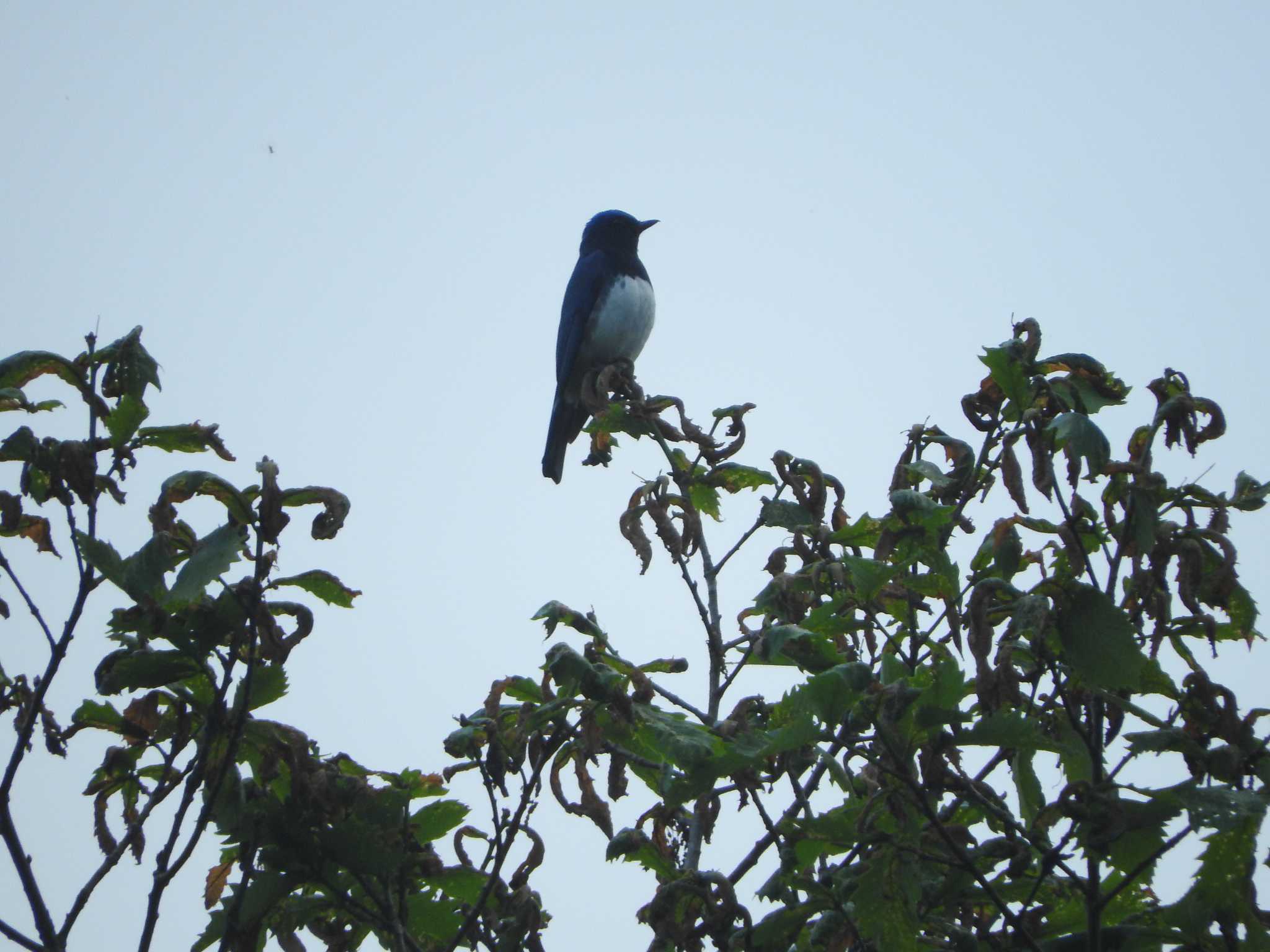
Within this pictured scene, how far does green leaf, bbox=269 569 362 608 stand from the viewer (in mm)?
2369

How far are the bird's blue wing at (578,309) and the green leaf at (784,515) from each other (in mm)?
5585

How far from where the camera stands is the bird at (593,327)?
8445mm

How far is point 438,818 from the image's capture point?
250 centimetres

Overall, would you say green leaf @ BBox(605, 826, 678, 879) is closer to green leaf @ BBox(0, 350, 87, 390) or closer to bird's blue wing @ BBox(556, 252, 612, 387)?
green leaf @ BBox(0, 350, 87, 390)

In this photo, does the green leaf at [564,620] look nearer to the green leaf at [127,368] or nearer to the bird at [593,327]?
the green leaf at [127,368]

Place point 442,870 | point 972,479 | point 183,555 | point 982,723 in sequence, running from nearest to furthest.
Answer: point 982,723 < point 183,555 < point 442,870 < point 972,479

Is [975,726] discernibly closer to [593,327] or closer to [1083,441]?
[1083,441]

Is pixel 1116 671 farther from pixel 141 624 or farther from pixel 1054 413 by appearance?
pixel 141 624

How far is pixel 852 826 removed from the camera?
2.40 meters

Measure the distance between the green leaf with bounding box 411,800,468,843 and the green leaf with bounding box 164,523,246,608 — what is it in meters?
0.64

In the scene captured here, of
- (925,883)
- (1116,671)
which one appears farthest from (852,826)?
(1116,671)

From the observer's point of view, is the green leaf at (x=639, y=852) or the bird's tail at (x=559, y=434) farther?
the bird's tail at (x=559, y=434)

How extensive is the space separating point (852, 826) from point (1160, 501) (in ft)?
2.82

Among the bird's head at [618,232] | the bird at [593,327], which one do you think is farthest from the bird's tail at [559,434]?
the bird's head at [618,232]
